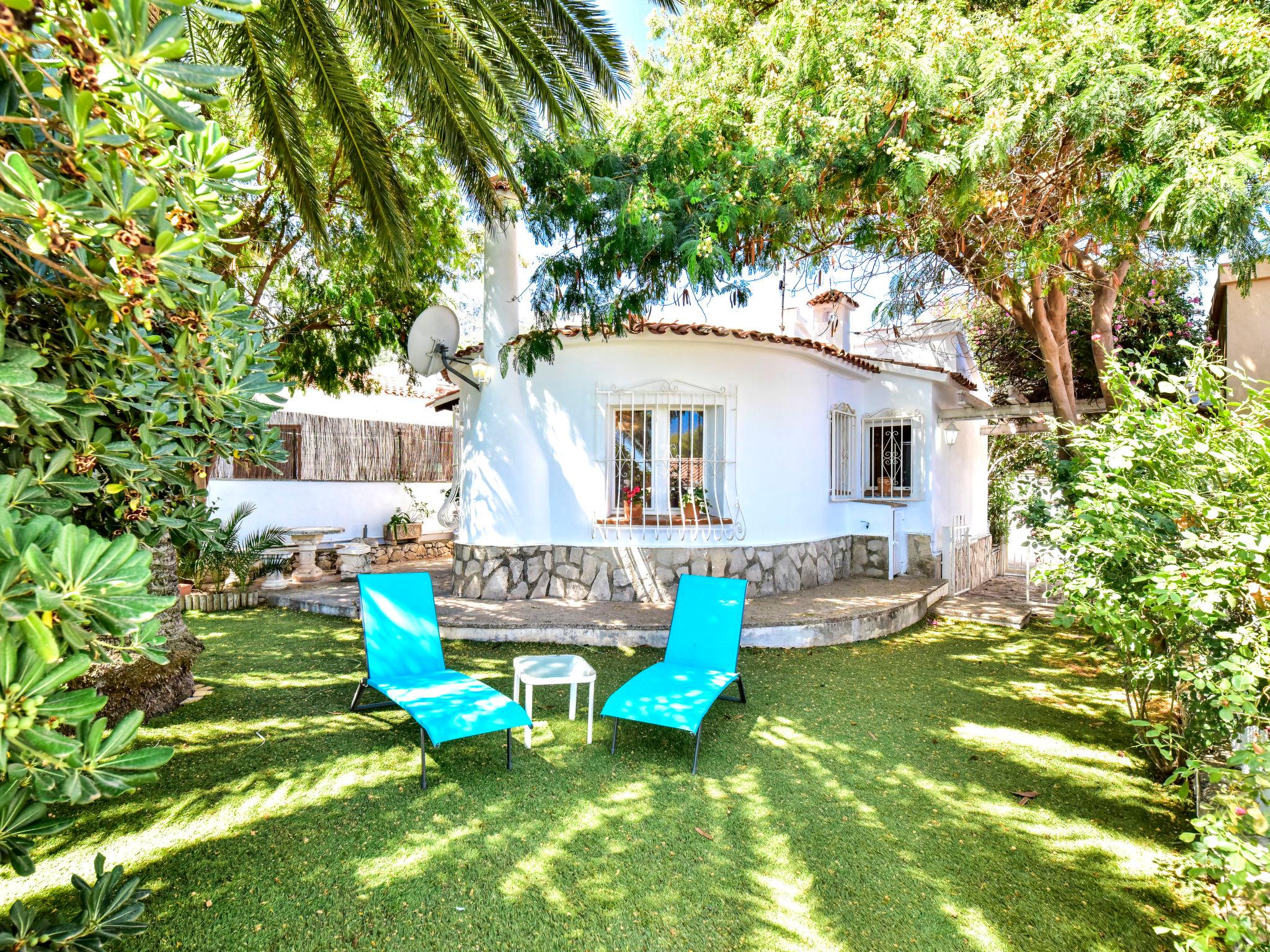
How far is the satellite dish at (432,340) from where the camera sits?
32.1ft

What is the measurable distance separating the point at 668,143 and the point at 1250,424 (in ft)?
17.4

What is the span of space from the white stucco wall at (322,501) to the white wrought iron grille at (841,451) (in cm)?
1032

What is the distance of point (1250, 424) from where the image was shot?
3.51 m

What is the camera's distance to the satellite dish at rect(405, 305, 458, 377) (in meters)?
9.77

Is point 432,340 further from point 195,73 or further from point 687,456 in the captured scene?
point 195,73

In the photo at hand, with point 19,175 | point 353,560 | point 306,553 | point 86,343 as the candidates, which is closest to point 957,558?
point 353,560

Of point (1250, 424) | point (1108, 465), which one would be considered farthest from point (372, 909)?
point (1250, 424)

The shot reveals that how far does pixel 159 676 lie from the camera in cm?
579

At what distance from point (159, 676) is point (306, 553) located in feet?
21.8

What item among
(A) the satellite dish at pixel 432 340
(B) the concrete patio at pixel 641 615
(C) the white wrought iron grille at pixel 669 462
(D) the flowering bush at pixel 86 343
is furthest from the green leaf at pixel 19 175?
(A) the satellite dish at pixel 432 340

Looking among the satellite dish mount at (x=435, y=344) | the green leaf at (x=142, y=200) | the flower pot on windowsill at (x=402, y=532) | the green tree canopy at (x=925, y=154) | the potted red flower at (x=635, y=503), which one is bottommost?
the flower pot on windowsill at (x=402, y=532)

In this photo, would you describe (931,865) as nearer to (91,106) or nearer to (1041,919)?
(1041,919)

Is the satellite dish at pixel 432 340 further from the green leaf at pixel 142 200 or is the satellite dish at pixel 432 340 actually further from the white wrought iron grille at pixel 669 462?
the green leaf at pixel 142 200

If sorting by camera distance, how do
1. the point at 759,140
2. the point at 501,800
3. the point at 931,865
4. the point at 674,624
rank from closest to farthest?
the point at 931,865
the point at 501,800
the point at 759,140
the point at 674,624
